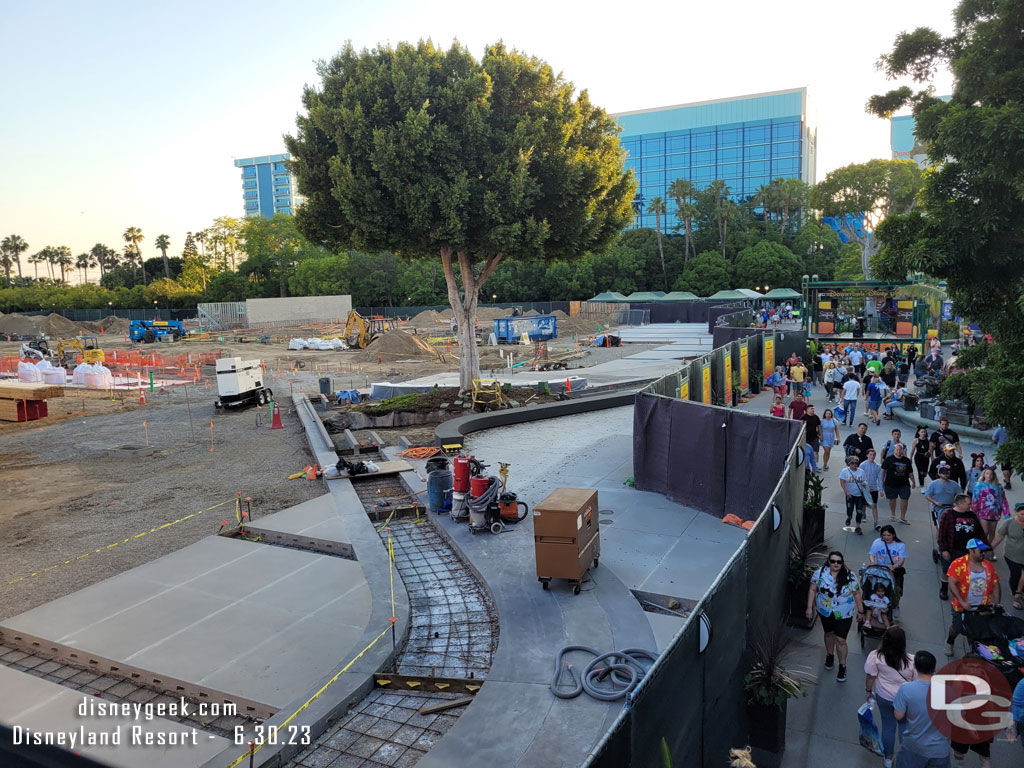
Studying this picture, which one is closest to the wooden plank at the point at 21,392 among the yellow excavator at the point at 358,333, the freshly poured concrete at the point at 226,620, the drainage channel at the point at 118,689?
the freshly poured concrete at the point at 226,620

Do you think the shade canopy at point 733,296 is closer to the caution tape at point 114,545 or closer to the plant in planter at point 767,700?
the caution tape at point 114,545

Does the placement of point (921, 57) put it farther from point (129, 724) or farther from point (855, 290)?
point (855, 290)

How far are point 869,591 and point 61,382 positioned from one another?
135 feet

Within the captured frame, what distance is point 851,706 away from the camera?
6.78 meters

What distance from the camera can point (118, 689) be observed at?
7.46 metres

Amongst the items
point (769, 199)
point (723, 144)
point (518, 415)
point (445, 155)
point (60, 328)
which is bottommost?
point (518, 415)

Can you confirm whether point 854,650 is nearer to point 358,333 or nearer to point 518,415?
point 518,415

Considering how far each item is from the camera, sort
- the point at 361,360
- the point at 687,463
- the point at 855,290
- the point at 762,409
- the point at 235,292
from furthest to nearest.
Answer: the point at 235,292 < the point at 361,360 < the point at 855,290 < the point at 762,409 < the point at 687,463

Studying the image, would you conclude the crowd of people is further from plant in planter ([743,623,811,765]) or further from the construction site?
the construction site

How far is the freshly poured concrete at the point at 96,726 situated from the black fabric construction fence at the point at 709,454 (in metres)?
8.34

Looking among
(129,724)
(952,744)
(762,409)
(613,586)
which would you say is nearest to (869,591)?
(952,744)

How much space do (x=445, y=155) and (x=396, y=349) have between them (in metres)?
26.3

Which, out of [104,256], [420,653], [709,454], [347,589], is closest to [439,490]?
[347,589]

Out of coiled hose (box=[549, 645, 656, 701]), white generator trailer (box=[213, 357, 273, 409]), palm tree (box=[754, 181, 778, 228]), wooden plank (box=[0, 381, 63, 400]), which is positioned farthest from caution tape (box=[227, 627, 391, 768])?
palm tree (box=[754, 181, 778, 228])
